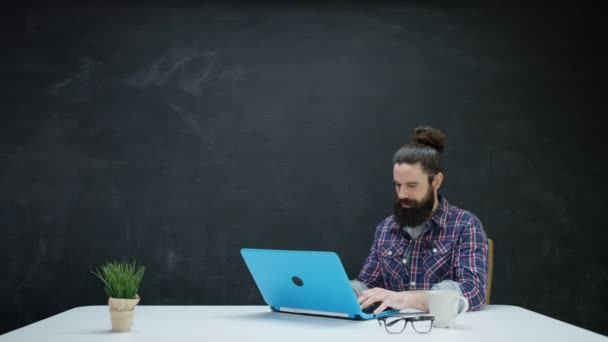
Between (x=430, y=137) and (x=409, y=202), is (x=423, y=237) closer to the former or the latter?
(x=409, y=202)

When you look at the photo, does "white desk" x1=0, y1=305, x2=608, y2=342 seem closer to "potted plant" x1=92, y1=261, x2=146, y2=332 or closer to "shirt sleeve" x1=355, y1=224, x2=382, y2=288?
"potted plant" x1=92, y1=261, x2=146, y2=332

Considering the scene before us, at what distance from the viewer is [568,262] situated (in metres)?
3.59

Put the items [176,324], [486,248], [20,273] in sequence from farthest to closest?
[20,273], [486,248], [176,324]

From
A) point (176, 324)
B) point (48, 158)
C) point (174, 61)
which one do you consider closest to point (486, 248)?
point (176, 324)

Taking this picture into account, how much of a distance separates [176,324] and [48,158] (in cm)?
212

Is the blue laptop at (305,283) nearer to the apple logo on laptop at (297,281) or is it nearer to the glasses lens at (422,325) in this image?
the apple logo on laptop at (297,281)

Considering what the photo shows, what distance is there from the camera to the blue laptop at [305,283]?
178 centimetres

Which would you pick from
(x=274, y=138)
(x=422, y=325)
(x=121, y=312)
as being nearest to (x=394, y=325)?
(x=422, y=325)

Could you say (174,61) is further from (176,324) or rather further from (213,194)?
(176,324)

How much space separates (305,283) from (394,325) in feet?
0.94

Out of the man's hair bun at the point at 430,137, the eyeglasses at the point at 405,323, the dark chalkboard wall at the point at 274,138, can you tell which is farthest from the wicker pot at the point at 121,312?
the dark chalkboard wall at the point at 274,138

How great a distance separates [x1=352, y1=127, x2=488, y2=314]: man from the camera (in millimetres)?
2484

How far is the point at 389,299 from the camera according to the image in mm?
1997

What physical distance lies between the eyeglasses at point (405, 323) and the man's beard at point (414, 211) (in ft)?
2.70
